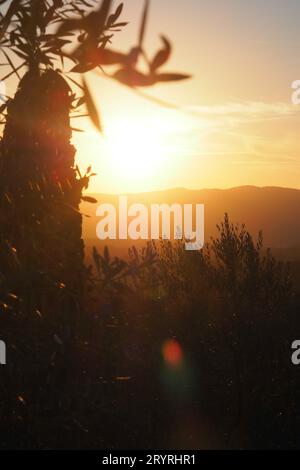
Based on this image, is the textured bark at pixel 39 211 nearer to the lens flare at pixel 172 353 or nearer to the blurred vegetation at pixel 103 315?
the blurred vegetation at pixel 103 315

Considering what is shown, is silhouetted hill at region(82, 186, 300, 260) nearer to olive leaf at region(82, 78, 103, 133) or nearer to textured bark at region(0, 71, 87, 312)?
textured bark at region(0, 71, 87, 312)

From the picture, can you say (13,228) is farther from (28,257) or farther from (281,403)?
(281,403)

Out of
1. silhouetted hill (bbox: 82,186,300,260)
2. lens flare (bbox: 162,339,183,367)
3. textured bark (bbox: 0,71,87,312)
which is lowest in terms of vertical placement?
lens flare (bbox: 162,339,183,367)

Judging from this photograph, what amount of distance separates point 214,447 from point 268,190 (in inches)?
7307

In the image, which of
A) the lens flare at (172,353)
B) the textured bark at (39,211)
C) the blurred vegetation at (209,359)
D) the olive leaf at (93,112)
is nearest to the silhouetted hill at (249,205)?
the blurred vegetation at (209,359)

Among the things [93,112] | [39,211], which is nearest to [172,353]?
[39,211]

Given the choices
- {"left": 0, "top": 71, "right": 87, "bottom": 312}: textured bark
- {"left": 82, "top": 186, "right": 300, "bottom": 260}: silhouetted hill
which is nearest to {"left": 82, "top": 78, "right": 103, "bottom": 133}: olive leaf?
{"left": 0, "top": 71, "right": 87, "bottom": 312}: textured bark

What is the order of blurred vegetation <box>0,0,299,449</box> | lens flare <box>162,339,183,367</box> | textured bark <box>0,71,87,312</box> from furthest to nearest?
1. lens flare <box>162,339,183,367</box>
2. textured bark <box>0,71,87,312</box>
3. blurred vegetation <box>0,0,299,449</box>

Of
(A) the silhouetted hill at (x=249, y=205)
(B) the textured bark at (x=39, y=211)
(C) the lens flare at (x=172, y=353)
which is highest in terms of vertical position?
(A) the silhouetted hill at (x=249, y=205)

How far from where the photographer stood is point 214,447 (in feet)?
33.8

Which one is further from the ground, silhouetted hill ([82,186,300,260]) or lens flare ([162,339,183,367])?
silhouetted hill ([82,186,300,260])

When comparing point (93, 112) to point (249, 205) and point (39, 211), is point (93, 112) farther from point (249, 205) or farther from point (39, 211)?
point (249, 205)

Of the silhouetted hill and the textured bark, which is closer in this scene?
the textured bark
